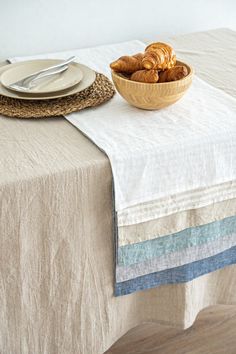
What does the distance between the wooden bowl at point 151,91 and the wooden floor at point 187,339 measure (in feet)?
2.24

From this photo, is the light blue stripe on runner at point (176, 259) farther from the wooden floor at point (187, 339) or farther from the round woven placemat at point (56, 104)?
the wooden floor at point (187, 339)

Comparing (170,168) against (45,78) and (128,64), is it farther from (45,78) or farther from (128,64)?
(45,78)

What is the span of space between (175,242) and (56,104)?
0.36m

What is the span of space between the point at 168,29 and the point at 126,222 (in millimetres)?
916

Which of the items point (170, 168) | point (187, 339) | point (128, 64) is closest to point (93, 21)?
point (128, 64)

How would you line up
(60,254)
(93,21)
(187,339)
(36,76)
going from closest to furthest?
(60,254), (36,76), (187,339), (93,21)

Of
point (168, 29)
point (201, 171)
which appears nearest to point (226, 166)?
point (201, 171)

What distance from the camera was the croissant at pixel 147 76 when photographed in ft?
3.90

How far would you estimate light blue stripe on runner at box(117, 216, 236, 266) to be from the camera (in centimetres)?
117

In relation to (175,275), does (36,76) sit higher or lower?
higher

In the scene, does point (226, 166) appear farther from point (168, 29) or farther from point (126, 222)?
point (168, 29)

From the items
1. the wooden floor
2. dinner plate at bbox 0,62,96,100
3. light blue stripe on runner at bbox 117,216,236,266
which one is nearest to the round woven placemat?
dinner plate at bbox 0,62,96,100

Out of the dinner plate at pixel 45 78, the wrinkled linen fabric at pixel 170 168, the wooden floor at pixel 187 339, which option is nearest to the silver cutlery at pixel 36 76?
the dinner plate at pixel 45 78

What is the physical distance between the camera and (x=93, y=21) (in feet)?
5.73
